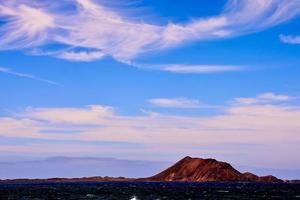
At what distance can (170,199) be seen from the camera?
102m

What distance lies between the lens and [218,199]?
10212 cm

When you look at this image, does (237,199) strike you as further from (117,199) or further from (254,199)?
(117,199)

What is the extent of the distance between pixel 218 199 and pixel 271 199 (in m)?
10.1

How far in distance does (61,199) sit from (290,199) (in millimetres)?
43703

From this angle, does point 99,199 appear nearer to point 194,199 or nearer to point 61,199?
point 61,199

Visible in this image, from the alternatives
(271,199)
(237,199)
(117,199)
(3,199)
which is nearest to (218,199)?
(237,199)

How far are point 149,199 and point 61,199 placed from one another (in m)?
16.9

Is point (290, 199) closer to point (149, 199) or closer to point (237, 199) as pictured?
point (237, 199)

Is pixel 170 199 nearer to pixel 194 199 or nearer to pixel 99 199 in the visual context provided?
pixel 194 199

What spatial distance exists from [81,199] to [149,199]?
13169mm

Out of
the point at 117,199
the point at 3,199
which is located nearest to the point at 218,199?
the point at 117,199

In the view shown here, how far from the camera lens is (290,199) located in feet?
335

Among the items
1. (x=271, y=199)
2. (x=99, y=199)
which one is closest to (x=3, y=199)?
(x=99, y=199)

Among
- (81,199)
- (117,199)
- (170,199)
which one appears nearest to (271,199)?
(170,199)
